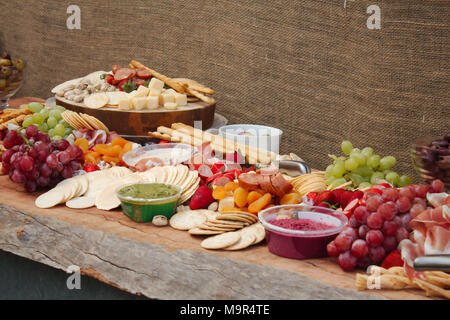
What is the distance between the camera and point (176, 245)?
4.98ft

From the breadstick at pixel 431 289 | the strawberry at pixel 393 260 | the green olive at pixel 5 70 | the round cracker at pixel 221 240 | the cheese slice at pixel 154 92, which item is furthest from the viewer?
the green olive at pixel 5 70

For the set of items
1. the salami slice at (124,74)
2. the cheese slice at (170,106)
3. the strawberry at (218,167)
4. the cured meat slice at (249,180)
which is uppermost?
the salami slice at (124,74)

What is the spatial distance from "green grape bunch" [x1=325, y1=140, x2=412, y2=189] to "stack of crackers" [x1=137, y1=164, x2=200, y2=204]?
0.45m

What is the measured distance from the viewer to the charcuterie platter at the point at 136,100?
2.41 meters

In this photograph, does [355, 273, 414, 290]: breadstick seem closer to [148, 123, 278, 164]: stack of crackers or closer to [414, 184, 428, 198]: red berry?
[414, 184, 428, 198]: red berry

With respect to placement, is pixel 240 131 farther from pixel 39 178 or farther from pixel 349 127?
pixel 39 178

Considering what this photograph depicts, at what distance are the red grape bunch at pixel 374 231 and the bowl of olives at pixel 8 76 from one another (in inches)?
94.6

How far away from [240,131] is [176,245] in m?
0.92

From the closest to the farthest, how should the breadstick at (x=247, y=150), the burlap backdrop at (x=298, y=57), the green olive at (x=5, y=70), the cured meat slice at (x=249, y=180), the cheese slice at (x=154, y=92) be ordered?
the cured meat slice at (x=249, y=180), the breadstick at (x=247, y=150), the burlap backdrop at (x=298, y=57), the cheese slice at (x=154, y=92), the green olive at (x=5, y=70)

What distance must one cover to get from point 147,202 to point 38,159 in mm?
530

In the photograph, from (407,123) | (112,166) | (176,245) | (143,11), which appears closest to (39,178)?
(112,166)

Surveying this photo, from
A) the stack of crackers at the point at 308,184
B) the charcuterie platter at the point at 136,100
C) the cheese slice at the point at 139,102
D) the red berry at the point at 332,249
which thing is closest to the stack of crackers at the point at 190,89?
the charcuterie platter at the point at 136,100

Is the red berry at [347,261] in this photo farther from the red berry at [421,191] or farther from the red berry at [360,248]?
the red berry at [421,191]

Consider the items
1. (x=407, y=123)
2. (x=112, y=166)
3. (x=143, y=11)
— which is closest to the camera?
(x=112, y=166)
